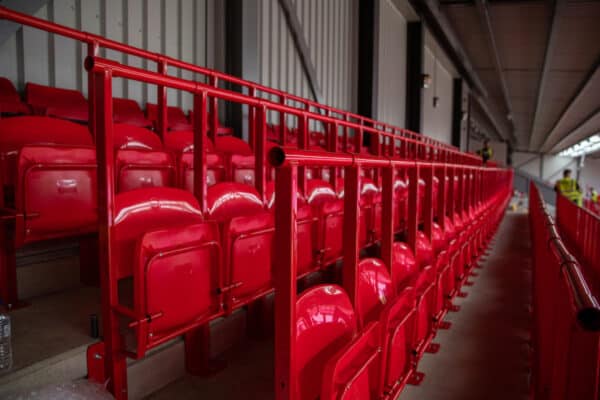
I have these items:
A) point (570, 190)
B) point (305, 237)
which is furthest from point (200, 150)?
point (570, 190)

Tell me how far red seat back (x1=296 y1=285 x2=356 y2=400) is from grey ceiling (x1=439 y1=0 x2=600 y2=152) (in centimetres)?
685

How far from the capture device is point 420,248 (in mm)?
1789

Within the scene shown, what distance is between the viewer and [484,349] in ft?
5.82

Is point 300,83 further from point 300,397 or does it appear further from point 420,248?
point 300,397

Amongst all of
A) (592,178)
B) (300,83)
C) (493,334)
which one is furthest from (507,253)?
(592,178)

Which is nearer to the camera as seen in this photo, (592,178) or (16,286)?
(16,286)

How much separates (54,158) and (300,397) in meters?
0.90

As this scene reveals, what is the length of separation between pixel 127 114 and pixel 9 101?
1.94 feet

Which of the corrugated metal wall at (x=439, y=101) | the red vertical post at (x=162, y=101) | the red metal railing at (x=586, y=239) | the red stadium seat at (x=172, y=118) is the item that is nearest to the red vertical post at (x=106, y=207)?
the red vertical post at (x=162, y=101)

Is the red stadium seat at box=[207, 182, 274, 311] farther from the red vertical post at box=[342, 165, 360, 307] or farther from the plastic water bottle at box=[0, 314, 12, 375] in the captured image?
the plastic water bottle at box=[0, 314, 12, 375]

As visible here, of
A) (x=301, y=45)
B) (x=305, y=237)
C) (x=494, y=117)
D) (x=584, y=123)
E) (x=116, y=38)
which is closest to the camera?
(x=305, y=237)

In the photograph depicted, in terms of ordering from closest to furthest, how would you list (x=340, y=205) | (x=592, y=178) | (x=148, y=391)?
(x=148, y=391) < (x=340, y=205) < (x=592, y=178)

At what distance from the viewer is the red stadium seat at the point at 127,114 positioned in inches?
86.7

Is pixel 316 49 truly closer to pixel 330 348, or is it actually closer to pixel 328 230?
pixel 328 230
